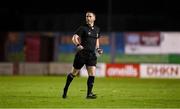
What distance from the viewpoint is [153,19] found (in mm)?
60906

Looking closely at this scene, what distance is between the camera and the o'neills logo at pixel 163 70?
40.1 m

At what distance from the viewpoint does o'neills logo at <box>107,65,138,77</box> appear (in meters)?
40.8

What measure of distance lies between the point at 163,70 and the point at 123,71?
2366 millimetres

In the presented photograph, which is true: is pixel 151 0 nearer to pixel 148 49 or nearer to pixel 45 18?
pixel 45 18

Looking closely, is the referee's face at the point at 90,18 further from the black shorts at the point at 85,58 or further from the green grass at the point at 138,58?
the green grass at the point at 138,58

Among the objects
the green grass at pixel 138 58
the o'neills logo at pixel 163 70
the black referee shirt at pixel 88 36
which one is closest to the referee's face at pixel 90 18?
the black referee shirt at pixel 88 36

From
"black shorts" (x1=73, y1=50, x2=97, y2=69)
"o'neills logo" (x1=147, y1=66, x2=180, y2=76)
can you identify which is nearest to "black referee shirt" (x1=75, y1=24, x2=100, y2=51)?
"black shorts" (x1=73, y1=50, x2=97, y2=69)

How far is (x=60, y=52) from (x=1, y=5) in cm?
2130

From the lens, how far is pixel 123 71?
4103 cm

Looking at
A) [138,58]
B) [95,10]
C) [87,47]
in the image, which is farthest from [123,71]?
[95,10]

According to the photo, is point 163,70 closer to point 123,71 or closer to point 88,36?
point 123,71

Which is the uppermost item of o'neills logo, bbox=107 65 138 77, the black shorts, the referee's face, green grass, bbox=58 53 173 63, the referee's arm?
the referee's face

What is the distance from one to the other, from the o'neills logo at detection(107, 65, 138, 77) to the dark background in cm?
1428

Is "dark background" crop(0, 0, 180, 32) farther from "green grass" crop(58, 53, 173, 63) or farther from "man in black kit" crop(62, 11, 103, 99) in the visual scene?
"man in black kit" crop(62, 11, 103, 99)
